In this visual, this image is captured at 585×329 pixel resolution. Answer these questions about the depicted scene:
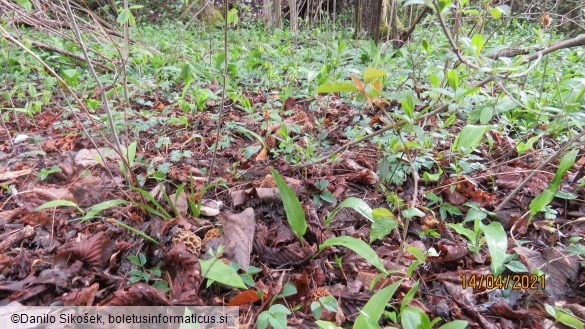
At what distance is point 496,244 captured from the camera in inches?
41.0

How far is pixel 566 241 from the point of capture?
1259mm

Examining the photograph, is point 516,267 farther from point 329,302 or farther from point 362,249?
point 329,302

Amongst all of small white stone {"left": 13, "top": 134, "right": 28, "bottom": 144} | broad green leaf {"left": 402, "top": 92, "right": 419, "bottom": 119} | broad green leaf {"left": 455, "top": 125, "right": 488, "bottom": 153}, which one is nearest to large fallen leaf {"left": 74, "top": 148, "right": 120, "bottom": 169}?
small white stone {"left": 13, "top": 134, "right": 28, "bottom": 144}

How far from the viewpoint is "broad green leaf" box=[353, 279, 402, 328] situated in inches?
35.0

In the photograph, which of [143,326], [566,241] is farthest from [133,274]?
[566,241]

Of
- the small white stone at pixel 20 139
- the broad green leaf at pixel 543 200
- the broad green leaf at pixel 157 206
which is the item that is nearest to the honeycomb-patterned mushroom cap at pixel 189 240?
the broad green leaf at pixel 157 206

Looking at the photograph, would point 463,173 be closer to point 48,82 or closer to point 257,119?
point 257,119

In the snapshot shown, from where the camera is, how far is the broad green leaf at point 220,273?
0.99 m

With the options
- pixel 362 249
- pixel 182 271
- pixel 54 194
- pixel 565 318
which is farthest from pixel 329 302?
pixel 54 194

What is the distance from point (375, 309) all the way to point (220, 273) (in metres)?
0.43

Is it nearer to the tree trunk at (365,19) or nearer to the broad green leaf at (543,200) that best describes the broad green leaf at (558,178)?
the broad green leaf at (543,200)

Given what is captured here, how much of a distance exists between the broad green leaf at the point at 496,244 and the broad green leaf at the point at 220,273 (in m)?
0.70

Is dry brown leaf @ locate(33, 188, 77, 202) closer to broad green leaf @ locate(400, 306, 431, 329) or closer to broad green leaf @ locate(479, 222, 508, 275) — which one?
broad green leaf @ locate(400, 306, 431, 329)

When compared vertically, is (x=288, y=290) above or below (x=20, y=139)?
below
